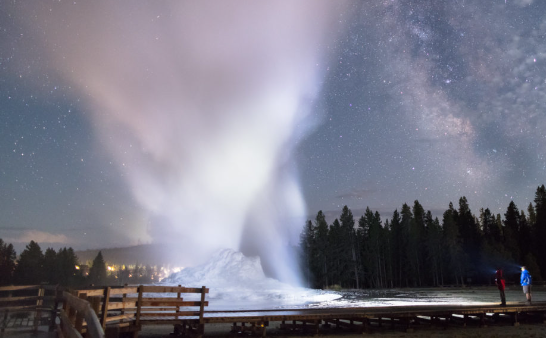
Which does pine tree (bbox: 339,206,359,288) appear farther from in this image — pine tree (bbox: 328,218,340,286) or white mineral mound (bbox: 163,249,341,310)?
white mineral mound (bbox: 163,249,341,310)

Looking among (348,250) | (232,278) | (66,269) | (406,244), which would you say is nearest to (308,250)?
Answer: (348,250)

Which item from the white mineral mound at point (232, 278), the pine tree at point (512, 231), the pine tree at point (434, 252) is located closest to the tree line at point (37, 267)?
the white mineral mound at point (232, 278)

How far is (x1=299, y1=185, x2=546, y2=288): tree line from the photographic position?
74875 mm

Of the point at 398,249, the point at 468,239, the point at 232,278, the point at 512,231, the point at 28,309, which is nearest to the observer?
the point at 28,309

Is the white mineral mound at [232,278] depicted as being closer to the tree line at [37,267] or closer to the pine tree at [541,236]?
the pine tree at [541,236]

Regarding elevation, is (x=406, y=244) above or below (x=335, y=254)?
above

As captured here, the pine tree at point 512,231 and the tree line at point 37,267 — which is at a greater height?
the pine tree at point 512,231

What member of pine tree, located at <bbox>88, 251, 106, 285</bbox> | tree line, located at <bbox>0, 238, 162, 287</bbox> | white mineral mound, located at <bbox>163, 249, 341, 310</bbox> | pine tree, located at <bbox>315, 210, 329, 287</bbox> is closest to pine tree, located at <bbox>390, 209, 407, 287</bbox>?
pine tree, located at <bbox>315, 210, 329, 287</bbox>

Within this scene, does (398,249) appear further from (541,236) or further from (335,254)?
(541,236)

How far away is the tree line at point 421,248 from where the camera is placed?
246 feet

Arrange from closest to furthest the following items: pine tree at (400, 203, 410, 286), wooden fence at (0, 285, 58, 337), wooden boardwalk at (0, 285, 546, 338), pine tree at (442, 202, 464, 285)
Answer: wooden boardwalk at (0, 285, 546, 338)
wooden fence at (0, 285, 58, 337)
pine tree at (442, 202, 464, 285)
pine tree at (400, 203, 410, 286)

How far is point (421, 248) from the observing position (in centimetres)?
9106

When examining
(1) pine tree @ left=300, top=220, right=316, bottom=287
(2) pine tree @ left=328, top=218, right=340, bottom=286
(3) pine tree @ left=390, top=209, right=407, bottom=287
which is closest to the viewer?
(3) pine tree @ left=390, top=209, right=407, bottom=287

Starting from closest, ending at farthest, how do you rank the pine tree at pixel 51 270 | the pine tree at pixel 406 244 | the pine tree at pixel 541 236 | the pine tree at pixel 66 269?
the pine tree at pixel 541 236, the pine tree at pixel 406 244, the pine tree at pixel 51 270, the pine tree at pixel 66 269
